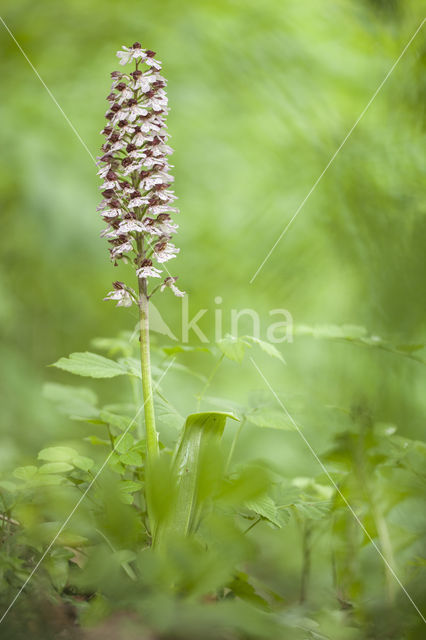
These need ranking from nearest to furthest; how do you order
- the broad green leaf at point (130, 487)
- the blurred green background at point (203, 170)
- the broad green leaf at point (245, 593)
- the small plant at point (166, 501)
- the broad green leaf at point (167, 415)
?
1. the small plant at point (166, 501)
2. the broad green leaf at point (245, 593)
3. the broad green leaf at point (130, 487)
4. the broad green leaf at point (167, 415)
5. the blurred green background at point (203, 170)

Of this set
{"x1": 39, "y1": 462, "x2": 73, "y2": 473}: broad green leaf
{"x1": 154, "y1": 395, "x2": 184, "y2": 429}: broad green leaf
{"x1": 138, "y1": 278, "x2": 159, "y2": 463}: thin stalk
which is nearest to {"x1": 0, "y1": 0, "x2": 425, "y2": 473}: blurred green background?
{"x1": 154, "y1": 395, "x2": 184, "y2": 429}: broad green leaf

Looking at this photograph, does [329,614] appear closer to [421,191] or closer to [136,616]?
[136,616]

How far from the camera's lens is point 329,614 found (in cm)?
69

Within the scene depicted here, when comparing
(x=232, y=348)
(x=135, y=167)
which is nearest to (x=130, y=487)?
(x=232, y=348)

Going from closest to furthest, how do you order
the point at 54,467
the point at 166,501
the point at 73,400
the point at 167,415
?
the point at 166,501
the point at 54,467
the point at 167,415
the point at 73,400

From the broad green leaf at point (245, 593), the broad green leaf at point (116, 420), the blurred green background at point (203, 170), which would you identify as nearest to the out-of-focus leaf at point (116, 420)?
the broad green leaf at point (116, 420)

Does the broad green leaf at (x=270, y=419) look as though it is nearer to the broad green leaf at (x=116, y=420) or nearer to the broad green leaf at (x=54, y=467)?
the broad green leaf at (x=116, y=420)

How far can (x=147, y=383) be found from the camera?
83 centimetres

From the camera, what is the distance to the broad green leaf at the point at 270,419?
0.93m

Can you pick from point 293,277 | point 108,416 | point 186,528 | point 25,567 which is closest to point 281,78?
point 293,277

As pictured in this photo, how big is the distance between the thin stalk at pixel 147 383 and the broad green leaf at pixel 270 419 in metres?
0.21

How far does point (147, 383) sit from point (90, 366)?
0.11 m

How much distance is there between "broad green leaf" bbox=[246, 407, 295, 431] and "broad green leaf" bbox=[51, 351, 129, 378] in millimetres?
262

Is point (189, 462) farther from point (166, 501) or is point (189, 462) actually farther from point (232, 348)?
point (166, 501)
